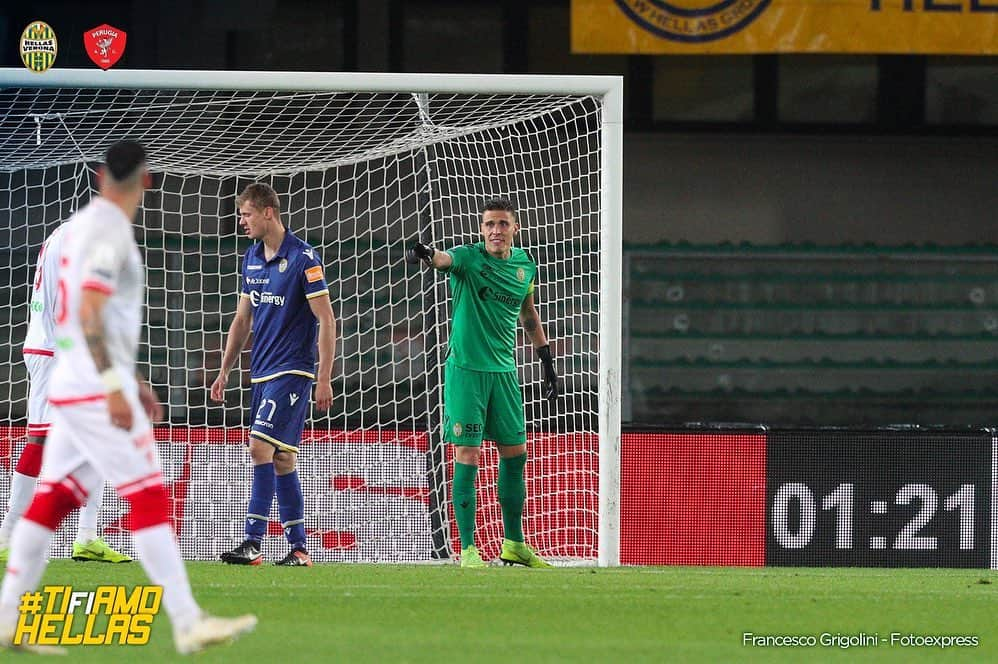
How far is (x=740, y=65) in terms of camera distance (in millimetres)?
13992

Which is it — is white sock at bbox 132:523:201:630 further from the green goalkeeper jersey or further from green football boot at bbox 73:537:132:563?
the green goalkeeper jersey

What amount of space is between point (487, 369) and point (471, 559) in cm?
92

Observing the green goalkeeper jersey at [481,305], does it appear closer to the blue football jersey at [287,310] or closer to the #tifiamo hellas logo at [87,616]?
the blue football jersey at [287,310]

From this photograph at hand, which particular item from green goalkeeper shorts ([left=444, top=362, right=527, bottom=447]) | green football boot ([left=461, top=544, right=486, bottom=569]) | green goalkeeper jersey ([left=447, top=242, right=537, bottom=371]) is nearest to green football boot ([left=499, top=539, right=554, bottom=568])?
green football boot ([left=461, top=544, right=486, bottom=569])

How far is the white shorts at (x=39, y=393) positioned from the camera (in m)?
7.48

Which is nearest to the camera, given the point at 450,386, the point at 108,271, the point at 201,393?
the point at 108,271

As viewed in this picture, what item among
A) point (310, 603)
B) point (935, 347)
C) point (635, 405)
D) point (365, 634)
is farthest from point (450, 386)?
point (935, 347)

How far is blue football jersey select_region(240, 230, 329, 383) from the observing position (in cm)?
749

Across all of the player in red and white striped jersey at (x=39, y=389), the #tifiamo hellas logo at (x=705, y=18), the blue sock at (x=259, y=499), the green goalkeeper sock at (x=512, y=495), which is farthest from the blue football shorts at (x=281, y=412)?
the #tifiamo hellas logo at (x=705, y=18)

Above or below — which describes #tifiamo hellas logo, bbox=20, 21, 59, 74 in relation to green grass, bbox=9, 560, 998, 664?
above

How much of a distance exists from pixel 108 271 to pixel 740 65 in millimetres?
10122

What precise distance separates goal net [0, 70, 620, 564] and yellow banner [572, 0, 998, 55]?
1717 millimetres

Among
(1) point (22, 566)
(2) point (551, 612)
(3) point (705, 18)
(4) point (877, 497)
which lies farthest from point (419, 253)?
(3) point (705, 18)

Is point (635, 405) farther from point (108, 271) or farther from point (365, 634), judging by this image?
point (108, 271)
